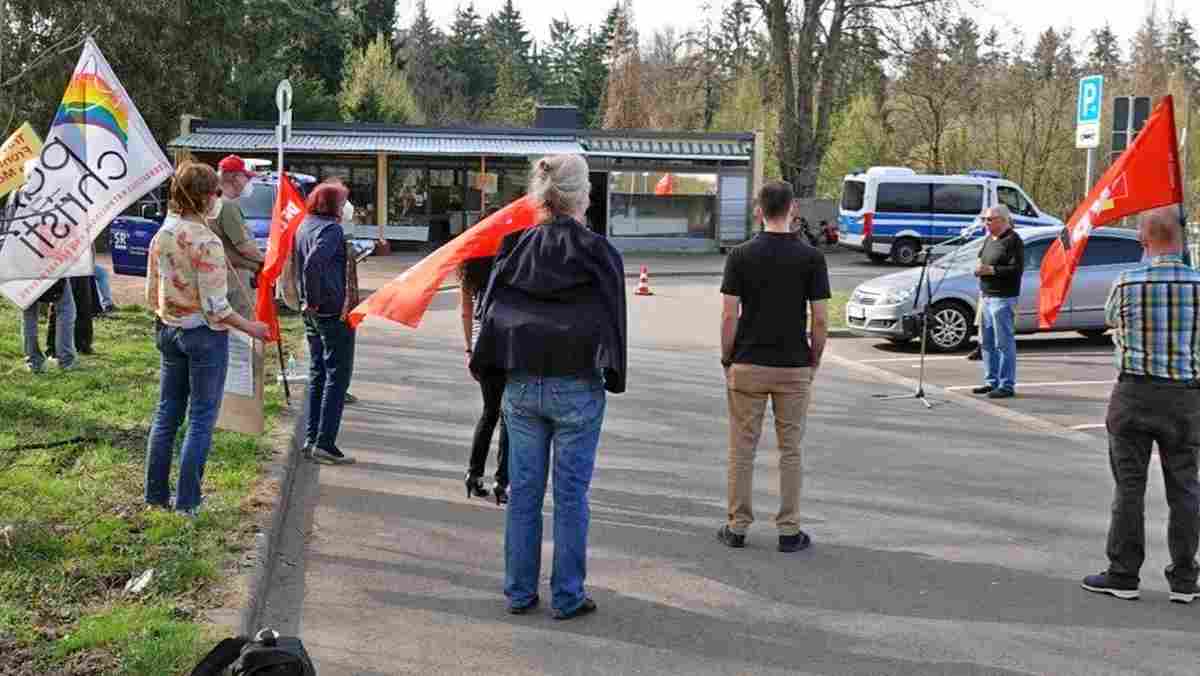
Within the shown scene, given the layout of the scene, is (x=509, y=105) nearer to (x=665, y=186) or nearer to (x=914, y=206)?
(x=665, y=186)

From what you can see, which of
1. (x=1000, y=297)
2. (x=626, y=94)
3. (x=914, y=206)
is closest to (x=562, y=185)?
(x=1000, y=297)

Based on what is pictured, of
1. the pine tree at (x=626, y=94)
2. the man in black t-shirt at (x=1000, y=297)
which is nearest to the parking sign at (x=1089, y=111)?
the man in black t-shirt at (x=1000, y=297)

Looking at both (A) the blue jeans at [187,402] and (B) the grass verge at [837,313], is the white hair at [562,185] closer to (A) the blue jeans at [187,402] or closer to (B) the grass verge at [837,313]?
(A) the blue jeans at [187,402]

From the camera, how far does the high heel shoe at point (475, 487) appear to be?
791 cm

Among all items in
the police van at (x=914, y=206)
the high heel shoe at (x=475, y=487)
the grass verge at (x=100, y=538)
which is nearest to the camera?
the grass verge at (x=100, y=538)

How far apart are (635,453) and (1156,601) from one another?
4137 millimetres

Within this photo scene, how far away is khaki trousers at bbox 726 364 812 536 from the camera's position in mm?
6715

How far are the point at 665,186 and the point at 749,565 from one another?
32.9 meters

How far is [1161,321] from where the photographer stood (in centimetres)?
607

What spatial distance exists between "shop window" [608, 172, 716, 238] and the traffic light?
25.3m

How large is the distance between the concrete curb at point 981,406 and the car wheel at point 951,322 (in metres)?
1.43

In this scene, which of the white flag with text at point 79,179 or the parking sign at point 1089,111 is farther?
the parking sign at point 1089,111

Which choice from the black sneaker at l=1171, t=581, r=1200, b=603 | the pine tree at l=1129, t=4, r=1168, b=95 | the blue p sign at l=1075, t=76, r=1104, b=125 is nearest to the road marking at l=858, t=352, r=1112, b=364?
the blue p sign at l=1075, t=76, r=1104, b=125

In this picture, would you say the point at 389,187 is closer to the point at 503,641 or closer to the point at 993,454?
the point at 993,454
